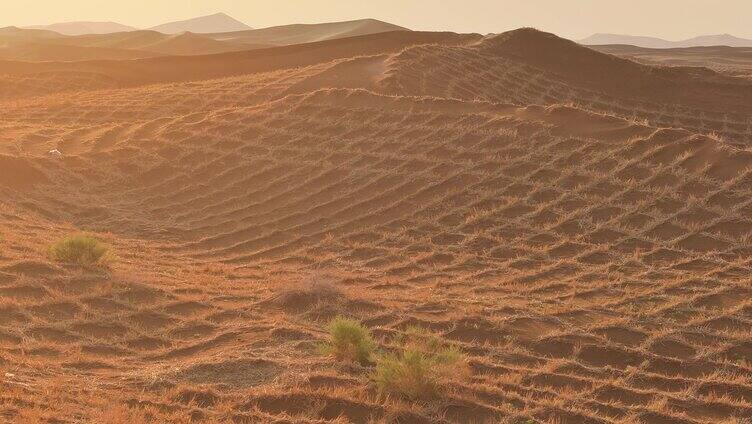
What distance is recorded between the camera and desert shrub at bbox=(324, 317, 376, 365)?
Answer: 9070mm

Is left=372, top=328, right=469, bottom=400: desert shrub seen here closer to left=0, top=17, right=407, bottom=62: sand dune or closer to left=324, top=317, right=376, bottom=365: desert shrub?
left=324, top=317, right=376, bottom=365: desert shrub

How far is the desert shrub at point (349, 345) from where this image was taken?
357 inches

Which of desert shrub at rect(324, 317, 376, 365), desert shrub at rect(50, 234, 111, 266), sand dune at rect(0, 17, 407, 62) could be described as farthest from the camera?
sand dune at rect(0, 17, 407, 62)

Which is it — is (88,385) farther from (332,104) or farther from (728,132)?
(728,132)

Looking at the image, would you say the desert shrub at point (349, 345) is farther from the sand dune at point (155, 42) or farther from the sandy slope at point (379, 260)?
the sand dune at point (155, 42)

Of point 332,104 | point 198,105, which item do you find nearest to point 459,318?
point 332,104

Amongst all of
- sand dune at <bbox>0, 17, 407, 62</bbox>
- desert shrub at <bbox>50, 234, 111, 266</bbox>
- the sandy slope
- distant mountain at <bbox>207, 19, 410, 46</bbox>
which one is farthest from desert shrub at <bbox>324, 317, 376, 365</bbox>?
distant mountain at <bbox>207, 19, 410, 46</bbox>

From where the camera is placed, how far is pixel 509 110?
20641 mm

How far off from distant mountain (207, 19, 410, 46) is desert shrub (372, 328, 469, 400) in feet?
274

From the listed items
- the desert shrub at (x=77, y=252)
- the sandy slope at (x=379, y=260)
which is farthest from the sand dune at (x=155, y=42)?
the desert shrub at (x=77, y=252)

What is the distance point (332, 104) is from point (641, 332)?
48.8 ft

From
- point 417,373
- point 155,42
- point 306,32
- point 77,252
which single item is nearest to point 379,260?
point 77,252

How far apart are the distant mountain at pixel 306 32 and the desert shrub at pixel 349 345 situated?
3275 inches

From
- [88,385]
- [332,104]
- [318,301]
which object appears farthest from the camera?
[332,104]
